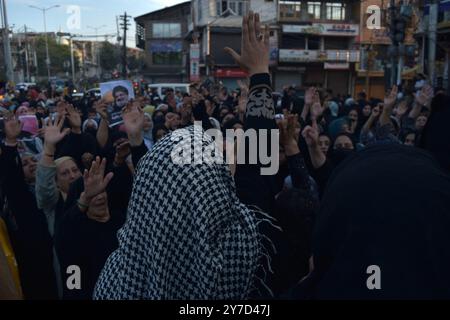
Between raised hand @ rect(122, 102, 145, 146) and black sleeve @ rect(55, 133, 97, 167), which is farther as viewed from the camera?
black sleeve @ rect(55, 133, 97, 167)

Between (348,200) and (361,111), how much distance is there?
9.63m

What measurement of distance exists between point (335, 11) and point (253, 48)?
39.2m

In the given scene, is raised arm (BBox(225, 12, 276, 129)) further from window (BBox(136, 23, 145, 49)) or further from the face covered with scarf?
window (BBox(136, 23, 145, 49))

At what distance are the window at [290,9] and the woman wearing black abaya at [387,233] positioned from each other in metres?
38.8

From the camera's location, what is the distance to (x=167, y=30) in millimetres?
52500

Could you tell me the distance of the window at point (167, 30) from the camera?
52.3 m

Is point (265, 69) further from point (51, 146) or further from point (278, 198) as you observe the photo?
point (51, 146)

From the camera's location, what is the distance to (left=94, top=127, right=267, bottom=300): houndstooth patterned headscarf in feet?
4.90

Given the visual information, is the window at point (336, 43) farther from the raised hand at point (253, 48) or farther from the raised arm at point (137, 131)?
the raised hand at point (253, 48)

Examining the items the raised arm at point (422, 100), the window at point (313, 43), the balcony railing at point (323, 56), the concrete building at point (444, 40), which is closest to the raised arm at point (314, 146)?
the raised arm at point (422, 100)

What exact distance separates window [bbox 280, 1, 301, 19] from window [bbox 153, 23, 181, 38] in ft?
55.6

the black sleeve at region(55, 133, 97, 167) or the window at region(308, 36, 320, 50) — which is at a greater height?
the window at region(308, 36, 320, 50)

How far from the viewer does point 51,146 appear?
3783 mm

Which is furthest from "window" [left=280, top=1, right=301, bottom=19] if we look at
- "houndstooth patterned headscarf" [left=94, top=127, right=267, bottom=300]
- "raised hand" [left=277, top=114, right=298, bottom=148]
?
"houndstooth patterned headscarf" [left=94, top=127, right=267, bottom=300]
